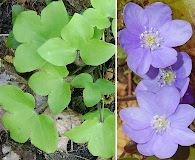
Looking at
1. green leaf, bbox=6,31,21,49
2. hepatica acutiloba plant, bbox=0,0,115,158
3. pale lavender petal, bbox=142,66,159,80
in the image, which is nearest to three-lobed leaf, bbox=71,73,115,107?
hepatica acutiloba plant, bbox=0,0,115,158

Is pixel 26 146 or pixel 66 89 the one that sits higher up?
pixel 66 89

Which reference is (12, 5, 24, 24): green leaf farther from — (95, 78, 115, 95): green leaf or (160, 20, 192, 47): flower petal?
(160, 20, 192, 47): flower petal

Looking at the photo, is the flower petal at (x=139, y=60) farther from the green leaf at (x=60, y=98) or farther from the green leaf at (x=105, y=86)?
the green leaf at (x=60, y=98)

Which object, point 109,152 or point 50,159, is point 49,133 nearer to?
point 50,159

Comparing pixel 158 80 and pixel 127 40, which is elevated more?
pixel 127 40

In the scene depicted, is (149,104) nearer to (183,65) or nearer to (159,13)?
(183,65)

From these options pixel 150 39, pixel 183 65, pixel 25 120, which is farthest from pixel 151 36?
pixel 25 120

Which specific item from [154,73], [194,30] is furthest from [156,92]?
[194,30]
